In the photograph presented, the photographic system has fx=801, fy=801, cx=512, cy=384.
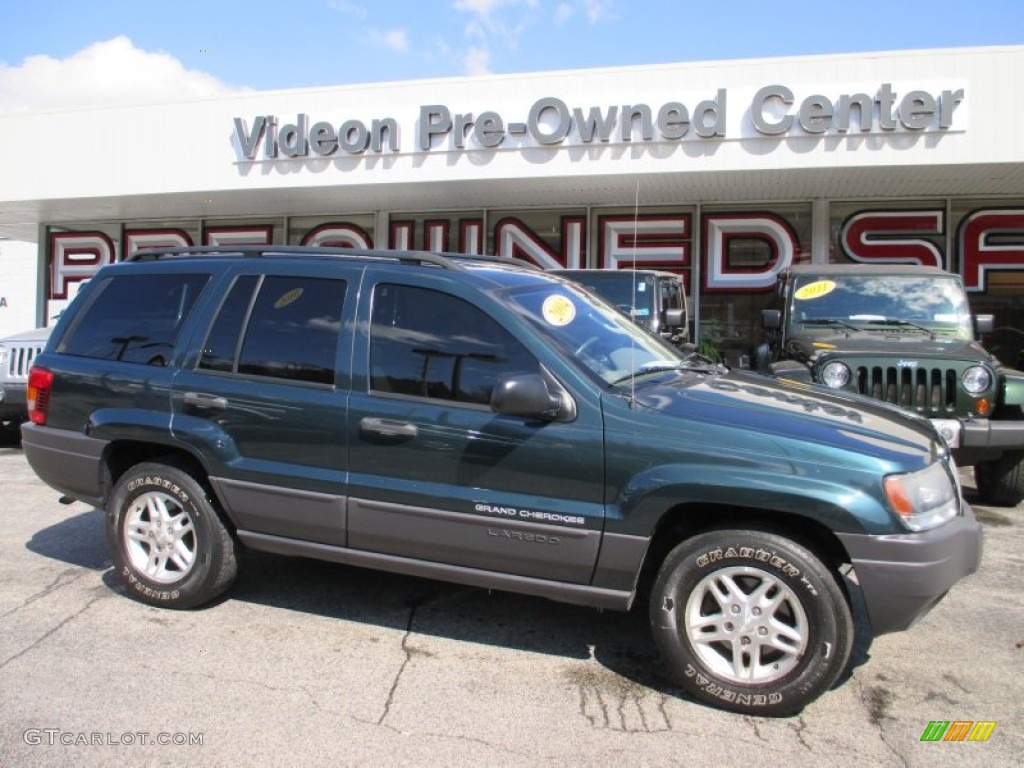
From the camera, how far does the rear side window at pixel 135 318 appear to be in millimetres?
4320

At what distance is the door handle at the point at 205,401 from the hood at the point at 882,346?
4659mm

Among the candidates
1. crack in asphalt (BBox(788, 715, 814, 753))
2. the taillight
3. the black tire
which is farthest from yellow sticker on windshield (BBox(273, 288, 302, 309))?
the black tire

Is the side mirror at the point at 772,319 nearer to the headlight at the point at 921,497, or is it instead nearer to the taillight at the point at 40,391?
the headlight at the point at 921,497

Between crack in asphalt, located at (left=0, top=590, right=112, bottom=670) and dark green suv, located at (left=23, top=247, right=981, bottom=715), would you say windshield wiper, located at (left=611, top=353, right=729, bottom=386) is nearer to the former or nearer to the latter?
dark green suv, located at (left=23, top=247, right=981, bottom=715)

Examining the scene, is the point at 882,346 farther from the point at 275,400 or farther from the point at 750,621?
the point at 275,400

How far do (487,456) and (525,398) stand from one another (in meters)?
0.38

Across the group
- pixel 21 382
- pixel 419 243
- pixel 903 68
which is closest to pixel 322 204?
pixel 419 243

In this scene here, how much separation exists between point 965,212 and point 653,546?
12.9 m

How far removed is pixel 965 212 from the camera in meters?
13.7

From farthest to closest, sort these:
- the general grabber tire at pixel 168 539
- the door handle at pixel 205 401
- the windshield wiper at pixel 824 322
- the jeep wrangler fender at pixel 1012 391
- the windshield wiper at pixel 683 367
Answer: the windshield wiper at pixel 824 322 < the jeep wrangler fender at pixel 1012 391 < the general grabber tire at pixel 168 539 < the door handle at pixel 205 401 < the windshield wiper at pixel 683 367

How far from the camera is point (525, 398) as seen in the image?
3.25 metres

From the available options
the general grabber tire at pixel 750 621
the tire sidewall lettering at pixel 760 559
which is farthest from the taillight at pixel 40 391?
the tire sidewall lettering at pixel 760 559

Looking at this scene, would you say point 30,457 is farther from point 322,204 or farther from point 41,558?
point 322,204

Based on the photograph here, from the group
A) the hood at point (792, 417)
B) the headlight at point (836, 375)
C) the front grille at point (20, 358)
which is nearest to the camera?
the hood at point (792, 417)
